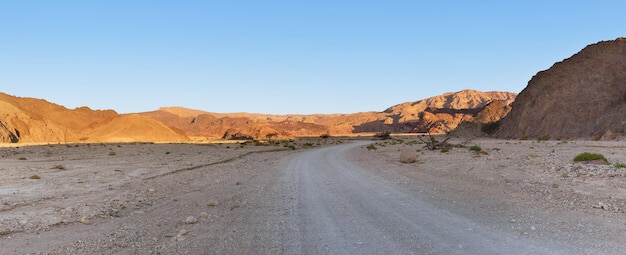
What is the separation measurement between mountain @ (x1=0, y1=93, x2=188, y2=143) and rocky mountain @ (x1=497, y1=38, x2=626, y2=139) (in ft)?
206

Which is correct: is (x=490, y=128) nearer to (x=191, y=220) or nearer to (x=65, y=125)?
(x=191, y=220)

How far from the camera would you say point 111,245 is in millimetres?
5871

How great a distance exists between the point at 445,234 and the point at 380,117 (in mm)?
163245

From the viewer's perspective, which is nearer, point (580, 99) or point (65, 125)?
point (580, 99)

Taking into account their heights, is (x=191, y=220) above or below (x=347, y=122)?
below

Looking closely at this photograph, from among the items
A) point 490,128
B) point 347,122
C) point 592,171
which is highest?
point 347,122

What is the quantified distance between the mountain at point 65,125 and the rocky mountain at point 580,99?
206ft

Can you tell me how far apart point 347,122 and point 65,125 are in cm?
11556

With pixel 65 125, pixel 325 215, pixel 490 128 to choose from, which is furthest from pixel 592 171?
pixel 65 125

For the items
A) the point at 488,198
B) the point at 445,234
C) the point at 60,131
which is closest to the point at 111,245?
the point at 445,234

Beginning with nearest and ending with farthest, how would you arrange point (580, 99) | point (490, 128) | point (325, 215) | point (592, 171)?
1. point (325, 215)
2. point (592, 171)
3. point (580, 99)
4. point (490, 128)

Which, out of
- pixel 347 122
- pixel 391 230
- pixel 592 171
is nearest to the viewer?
pixel 391 230

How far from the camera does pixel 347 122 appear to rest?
165250 mm

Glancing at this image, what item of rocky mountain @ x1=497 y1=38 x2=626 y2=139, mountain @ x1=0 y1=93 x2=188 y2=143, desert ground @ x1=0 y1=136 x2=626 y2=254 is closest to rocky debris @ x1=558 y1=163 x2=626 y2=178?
desert ground @ x1=0 y1=136 x2=626 y2=254
